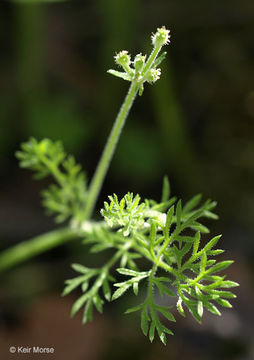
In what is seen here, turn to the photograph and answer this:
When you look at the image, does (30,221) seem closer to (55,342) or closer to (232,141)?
(55,342)

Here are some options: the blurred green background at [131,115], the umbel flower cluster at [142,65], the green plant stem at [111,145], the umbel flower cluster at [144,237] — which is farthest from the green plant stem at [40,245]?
the umbel flower cluster at [142,65]

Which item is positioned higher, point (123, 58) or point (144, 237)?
point (123, 58)

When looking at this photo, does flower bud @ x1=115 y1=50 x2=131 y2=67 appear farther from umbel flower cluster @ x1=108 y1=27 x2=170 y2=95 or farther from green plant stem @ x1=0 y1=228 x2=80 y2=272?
green plant stem @ x1=0 y1=228 x2=80 y2=272

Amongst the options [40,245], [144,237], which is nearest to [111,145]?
[144,237]

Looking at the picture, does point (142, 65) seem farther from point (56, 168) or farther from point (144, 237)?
point (56, 168)

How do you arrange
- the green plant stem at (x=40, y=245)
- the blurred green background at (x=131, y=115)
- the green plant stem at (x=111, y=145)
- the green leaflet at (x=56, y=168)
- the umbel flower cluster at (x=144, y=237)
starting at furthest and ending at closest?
the blurred green background at (x=131, y=115), the green plant stem at (x=40, y=245), the green leaflet at (x=56, y=168), the green plant stem at (x=111, y=145), the umbel flower cluster at (x=144, y=237)

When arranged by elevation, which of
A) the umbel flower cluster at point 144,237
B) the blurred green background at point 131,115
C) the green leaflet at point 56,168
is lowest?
the umbel flower cluster at point 144,237

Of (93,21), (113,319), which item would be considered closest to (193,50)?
(93,21)

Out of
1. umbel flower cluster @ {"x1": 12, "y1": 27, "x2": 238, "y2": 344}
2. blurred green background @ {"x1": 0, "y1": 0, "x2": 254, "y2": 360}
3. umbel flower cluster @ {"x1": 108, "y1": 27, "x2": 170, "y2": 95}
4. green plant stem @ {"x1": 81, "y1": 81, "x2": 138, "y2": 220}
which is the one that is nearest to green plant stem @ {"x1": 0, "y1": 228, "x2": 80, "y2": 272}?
umbel flower cluster @ {"x1": 12, "y1": 27, "x2": 238, "y2": 344}

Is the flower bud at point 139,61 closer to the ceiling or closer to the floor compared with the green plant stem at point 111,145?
closer to the ceiling

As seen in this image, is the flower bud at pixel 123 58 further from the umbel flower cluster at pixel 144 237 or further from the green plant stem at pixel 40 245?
the green plant stem at pixel 40 245
